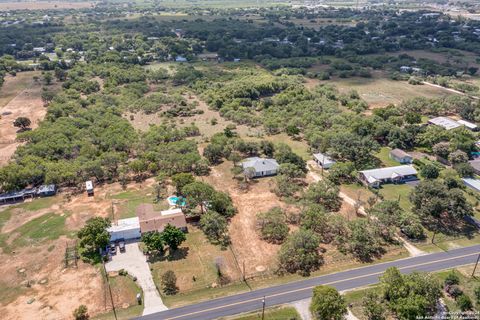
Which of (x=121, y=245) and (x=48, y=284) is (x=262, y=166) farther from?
(x=48, y=284)

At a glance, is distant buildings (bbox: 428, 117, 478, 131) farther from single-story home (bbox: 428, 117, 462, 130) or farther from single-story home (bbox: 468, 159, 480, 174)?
single-story home (bbox: 468, 159, 480, 174)

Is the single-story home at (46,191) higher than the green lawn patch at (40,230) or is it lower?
higher

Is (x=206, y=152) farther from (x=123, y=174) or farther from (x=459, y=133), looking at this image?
(x=459, y=133)

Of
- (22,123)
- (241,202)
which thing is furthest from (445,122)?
(22,123)

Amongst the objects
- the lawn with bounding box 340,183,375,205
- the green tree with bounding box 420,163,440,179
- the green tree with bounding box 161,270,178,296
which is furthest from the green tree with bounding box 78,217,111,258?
the green tree with bounding box 420,163,440,179

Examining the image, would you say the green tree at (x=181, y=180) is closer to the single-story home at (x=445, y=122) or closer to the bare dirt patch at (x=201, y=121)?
the bare dirt patch at (x=201, y=121)

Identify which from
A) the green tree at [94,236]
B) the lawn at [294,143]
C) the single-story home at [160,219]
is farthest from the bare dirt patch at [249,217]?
the green tree at [94,236]
